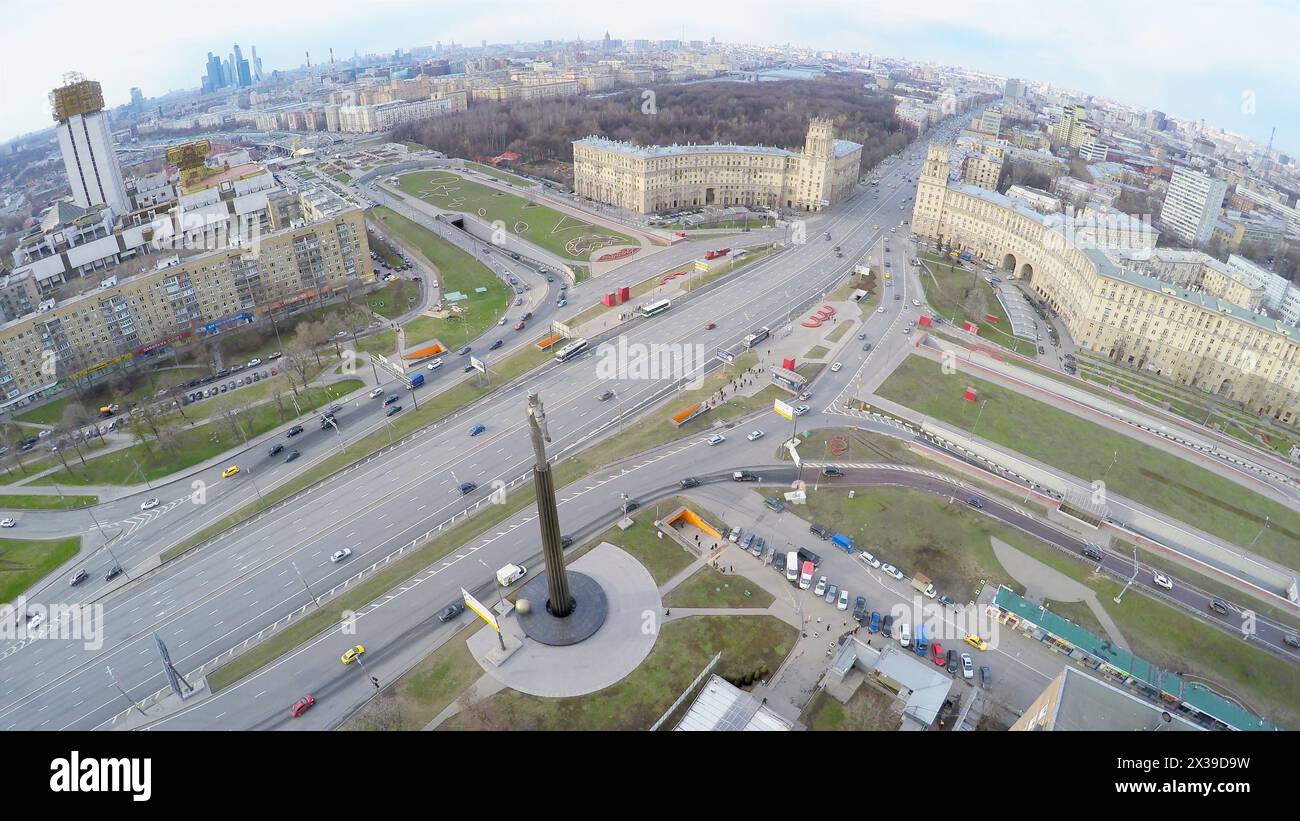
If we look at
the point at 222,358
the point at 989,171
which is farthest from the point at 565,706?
the point at 989,171

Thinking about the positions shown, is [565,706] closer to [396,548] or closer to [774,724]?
[774,724]

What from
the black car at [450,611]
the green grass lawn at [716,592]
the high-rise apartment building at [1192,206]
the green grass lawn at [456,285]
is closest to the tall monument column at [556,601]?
the black car at [450,611]

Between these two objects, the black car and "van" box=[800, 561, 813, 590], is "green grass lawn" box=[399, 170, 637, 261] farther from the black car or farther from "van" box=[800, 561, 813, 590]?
"van" box=[800, 561, 813, 590]

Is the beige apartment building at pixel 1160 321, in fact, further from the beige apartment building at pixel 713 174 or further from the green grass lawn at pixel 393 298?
the green grass lawn at pixel 393 298

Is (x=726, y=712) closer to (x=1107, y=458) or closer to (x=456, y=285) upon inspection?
(x=1107, y=458)

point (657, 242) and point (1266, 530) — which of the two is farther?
point (657, 242)

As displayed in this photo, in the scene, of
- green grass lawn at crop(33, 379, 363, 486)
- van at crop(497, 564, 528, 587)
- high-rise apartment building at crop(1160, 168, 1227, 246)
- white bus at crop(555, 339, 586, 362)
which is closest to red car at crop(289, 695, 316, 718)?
van at crop(497, 564, 528, 587)
